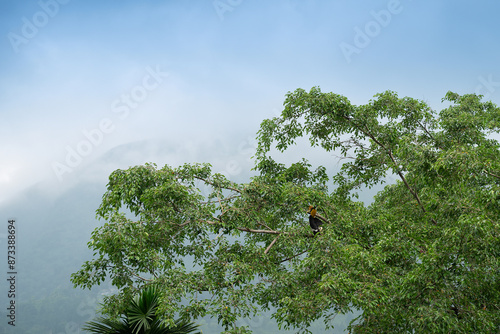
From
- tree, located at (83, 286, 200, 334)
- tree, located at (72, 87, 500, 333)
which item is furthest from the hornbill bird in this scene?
tree, located at (83, 286, 200, 334)

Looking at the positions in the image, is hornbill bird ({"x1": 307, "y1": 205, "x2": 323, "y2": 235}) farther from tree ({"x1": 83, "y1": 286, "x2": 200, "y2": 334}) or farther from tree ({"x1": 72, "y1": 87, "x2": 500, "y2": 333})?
tree ({"x1": 83, "y1": 286, "x2": 200, "y2": 334})

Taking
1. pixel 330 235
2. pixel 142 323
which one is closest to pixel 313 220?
pixel 330 235

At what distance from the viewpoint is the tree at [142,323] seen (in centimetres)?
700

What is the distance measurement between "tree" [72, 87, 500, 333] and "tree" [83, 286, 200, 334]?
0.31m

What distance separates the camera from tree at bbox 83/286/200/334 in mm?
7000

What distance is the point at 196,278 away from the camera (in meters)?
7.94

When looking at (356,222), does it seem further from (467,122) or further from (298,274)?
(467,122)

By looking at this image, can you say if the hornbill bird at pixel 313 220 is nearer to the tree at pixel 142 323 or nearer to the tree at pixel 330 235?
the tree at pixel 330 235

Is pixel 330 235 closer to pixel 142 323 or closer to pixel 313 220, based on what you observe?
pixel 313 220

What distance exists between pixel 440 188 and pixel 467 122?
3.09 metres

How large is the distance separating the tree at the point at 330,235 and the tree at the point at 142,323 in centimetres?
31

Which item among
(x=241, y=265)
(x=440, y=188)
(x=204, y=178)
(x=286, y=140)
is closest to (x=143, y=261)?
(x=241, y=265)

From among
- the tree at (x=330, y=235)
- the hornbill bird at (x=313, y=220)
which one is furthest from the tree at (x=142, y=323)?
the hornbill bird at (x=313, y=220)

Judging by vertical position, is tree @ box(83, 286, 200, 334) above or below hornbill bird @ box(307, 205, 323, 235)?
below
